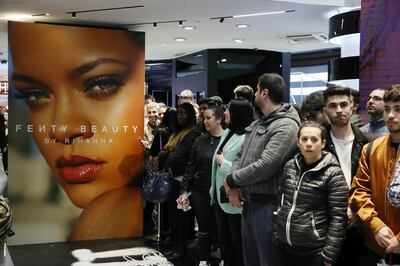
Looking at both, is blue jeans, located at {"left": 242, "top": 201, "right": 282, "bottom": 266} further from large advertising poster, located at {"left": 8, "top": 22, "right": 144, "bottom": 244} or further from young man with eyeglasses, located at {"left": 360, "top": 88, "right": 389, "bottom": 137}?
large advertising poster, located at {"left": 8, "top": 22, "right": 144, "bottom": 244}

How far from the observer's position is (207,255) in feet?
14.0

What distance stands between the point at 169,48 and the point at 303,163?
604cm

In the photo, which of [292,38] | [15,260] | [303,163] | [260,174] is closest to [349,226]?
[303,163]

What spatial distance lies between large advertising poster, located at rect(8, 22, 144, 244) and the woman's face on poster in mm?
11

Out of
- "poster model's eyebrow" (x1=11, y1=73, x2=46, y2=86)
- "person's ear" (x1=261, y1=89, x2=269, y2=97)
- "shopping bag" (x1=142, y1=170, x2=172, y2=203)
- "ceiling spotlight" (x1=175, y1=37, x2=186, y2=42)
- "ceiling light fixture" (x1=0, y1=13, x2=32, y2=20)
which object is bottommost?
"shopping bag" (x1=142, y1=170, x2=172, y2=203)

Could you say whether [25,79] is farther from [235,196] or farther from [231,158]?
[235,196]

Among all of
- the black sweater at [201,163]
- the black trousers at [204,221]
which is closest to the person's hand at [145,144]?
the black sweater at [201,163]

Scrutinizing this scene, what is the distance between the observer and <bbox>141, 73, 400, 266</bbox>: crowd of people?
2441 mm

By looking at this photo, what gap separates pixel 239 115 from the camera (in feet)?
12.2

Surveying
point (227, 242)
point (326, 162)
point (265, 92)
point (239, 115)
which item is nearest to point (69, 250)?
point (227, 242)

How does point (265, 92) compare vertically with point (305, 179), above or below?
above

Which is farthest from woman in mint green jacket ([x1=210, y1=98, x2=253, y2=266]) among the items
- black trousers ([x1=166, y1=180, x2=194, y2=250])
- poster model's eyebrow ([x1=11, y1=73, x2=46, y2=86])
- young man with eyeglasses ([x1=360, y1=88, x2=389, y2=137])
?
poster model's eyebrow ([x1=11, y1=73, x2=46, y2=86])

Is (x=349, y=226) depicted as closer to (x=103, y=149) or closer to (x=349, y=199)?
(x=349, y=199)

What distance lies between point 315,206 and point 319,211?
34 mm
